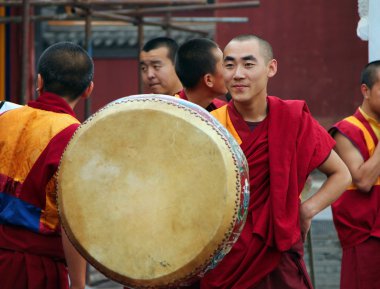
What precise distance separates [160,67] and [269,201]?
5.59 feet

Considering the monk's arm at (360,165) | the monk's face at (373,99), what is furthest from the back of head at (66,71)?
the monk's face at (373,99)

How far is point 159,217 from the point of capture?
406 cm

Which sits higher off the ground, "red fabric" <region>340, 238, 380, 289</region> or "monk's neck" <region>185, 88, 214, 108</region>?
"monk's neck" <region>185, 88, 214, 108</region>

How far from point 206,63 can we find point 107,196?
1755mm

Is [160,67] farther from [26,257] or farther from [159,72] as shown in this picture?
[26,257]

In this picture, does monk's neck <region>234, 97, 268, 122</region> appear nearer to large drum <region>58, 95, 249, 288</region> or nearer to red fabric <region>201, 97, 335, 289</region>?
red fabric <region>201, 97, 335, 289</region>

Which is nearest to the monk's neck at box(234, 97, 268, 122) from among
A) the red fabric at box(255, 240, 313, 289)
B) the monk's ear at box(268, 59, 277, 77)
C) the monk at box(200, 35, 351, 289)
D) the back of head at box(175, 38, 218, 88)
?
the monk at box(200, 35, 351, 289)

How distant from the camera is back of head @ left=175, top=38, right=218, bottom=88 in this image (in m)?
5.70

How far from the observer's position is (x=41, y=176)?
469cm

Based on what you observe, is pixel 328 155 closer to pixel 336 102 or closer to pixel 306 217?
pixel 306 217

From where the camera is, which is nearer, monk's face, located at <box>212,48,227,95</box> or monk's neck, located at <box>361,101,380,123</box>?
monk's face, located at <box>212,48,227,95</box>

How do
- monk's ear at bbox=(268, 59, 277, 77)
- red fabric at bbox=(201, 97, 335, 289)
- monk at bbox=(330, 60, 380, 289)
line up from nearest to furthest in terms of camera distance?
red fabric at bbox=(201, 97, 335, 289) < monk's ear at bbox=(268, 59, 277, 77) < monk at bbox=(330, 60, 380, 289)

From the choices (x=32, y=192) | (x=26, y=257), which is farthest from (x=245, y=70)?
(x=26, y=257)

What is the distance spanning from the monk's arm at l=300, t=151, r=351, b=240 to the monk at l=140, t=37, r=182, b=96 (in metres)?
1.42
